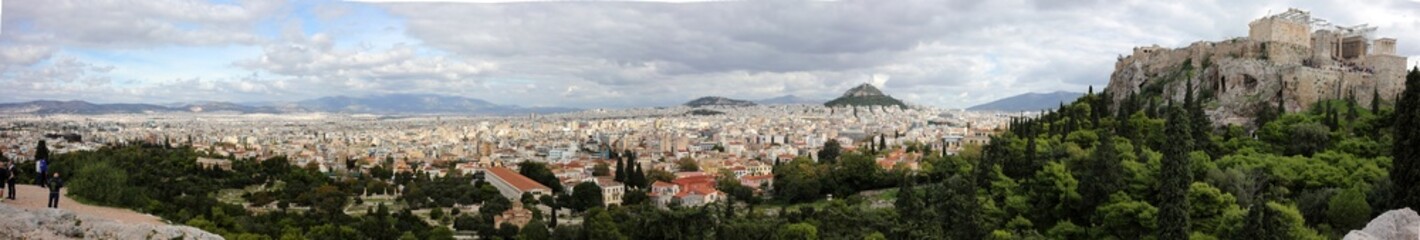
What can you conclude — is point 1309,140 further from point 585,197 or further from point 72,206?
point 72,206

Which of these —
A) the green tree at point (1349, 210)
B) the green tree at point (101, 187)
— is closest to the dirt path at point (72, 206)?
the green tree at point (101, 187)

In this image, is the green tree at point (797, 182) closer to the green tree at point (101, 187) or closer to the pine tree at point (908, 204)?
the pine tree at point (908, 204)

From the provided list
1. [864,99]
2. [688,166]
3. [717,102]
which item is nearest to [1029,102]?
[864,99]

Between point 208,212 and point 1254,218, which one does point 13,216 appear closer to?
point 1254,218

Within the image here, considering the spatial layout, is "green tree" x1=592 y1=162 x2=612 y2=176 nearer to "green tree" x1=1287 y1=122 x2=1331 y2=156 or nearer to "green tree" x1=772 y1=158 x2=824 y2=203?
"green tree" x1=772 y1=158 x2=824 y2=203

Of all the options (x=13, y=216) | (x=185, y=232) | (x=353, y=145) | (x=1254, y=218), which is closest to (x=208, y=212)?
(x=185, y=232)
